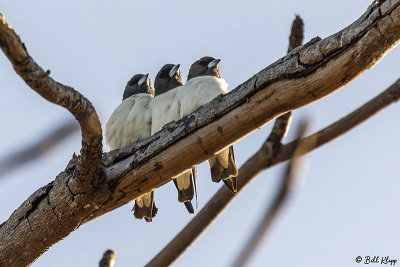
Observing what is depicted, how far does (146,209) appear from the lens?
17.8 ft

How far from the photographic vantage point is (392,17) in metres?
3.12

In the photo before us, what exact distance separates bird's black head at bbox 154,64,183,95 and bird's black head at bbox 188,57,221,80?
0.52 ft

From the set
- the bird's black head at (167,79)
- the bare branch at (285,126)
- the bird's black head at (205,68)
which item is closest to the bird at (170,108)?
the bird's black head at (167,79)

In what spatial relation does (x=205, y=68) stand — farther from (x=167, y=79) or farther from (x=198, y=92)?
(x=198, y=92)

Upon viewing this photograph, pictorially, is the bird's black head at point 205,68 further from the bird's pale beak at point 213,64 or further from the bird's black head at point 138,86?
the bird's black head at point 138,86

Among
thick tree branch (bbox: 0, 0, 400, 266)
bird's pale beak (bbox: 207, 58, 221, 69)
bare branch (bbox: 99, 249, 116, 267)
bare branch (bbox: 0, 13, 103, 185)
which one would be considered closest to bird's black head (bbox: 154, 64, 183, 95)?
bird's pale beak (bbox: 207, 58, 221, 69)

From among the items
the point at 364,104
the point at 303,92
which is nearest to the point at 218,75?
the point at 364,104

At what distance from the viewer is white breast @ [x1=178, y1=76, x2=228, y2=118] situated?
5488 millimetres

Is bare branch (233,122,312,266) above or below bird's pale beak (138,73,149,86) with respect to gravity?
below

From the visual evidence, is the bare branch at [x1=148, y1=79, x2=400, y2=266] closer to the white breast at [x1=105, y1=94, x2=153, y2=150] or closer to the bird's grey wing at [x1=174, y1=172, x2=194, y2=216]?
the bird's grey wing at [x1=174, y1=172, x2=194, y2=216]

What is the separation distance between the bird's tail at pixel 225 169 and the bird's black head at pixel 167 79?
139cm

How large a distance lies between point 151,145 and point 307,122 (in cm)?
125

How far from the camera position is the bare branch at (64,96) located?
111 inches

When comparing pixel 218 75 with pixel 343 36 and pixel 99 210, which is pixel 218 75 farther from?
pixel 343 36
